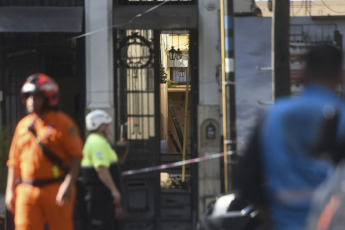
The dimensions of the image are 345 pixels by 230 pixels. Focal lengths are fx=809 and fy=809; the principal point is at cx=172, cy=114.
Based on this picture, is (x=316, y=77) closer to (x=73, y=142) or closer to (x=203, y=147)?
(x=73, y=142)

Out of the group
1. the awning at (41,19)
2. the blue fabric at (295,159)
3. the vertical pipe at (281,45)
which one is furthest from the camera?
the awning at (41,19)

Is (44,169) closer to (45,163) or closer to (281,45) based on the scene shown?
(45,163)

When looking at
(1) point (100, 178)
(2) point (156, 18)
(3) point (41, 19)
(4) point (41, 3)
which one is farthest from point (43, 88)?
(4) point (41, 3)

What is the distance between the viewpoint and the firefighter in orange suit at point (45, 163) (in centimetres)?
691

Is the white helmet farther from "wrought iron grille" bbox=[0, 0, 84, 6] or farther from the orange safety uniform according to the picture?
"wrought iron grille" bbox=[0, 0, 84, 6]

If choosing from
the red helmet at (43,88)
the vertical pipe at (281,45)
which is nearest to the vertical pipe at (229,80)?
the vertical pipe at (281,45)

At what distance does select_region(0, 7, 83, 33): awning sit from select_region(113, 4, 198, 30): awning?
618 mm

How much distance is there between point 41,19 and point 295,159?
27.3 feet

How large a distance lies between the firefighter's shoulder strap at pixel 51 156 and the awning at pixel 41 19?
4.84 metres

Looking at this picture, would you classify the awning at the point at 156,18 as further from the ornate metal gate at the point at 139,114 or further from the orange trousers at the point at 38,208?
the orange trousers at the point at 38,208

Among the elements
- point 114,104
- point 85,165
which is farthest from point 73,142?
point 114,104

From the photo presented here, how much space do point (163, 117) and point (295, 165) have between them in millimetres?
24385

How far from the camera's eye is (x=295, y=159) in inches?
156

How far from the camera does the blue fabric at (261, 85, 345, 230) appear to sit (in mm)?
3969
